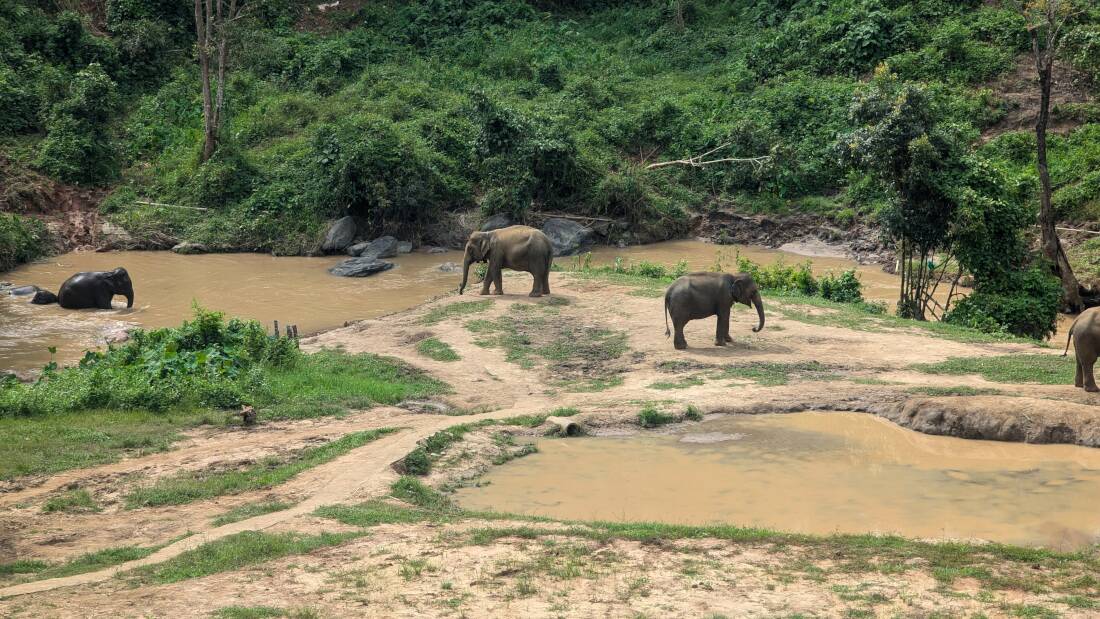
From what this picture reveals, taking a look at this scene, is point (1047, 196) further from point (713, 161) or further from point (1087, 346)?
point (713, 161)

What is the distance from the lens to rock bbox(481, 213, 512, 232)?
103 feet

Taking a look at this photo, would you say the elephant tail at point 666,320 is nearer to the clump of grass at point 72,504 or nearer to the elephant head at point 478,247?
the elephant head at point 478,247

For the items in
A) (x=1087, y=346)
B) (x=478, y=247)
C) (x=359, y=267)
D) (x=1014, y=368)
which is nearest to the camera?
(x=1087, y=346)

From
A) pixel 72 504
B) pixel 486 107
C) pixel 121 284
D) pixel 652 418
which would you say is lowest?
pixel 72 504

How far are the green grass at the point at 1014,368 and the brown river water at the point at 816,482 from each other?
2.36 m

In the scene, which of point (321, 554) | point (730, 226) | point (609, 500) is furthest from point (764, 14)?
point (321, 554)

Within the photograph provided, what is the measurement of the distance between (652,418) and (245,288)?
16.2 m

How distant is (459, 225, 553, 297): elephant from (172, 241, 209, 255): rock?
42.1ft

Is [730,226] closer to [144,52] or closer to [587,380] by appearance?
[587,380]

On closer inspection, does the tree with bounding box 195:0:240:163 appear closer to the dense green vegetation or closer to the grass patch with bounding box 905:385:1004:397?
the dense green vegetation

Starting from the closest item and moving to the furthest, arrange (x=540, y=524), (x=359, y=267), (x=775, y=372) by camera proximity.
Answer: (x=540, y=524)
(x=775, y=372)
(x=359, y=267)

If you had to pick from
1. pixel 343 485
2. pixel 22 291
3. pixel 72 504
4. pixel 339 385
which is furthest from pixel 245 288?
pixel 343 485

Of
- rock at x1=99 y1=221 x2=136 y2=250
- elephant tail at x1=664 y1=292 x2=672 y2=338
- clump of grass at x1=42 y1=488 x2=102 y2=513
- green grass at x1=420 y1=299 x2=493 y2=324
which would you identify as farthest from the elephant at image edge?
clump of grass at x1=42 y1=488 x2=102 y2=513

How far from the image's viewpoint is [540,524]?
400 inches
